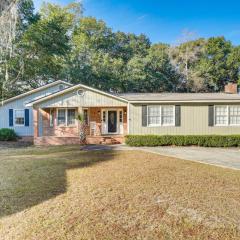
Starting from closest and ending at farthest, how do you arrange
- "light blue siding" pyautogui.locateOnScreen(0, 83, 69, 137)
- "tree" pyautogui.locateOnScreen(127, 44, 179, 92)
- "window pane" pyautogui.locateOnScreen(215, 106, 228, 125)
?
"window pane" pyautogui.locateOnScreen(215, 106, 228, 125)
"light blue siding" pyautogui.locateOnScreen(0, 83, 69, 137)
"tree" pyautogui.locateOnScreen(127, 44, 179, 92)

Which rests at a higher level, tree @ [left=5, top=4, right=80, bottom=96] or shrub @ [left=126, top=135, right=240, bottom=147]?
Answer: tree @ [left=5, top=4, right=80, bottom=96]

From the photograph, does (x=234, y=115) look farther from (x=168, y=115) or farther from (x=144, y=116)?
(x=144, y=116)

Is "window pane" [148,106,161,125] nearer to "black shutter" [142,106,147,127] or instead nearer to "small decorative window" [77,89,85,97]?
"black shutter" [142,106,147,127]

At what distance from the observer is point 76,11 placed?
40719mm

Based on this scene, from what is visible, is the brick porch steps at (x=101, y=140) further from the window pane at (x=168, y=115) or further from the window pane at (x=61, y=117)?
the window pane at (x=168, y=115)

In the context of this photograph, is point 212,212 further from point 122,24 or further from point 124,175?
point 122,24

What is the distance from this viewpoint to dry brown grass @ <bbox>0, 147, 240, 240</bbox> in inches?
175

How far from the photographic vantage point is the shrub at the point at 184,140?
623 inches

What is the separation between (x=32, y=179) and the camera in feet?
25.2

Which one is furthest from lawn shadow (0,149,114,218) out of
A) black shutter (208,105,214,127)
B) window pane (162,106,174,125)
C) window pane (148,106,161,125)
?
black shutter (208,105,214,127)

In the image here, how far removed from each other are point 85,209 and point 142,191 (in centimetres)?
167

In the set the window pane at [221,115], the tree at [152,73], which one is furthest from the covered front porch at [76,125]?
the tree at [152,73]

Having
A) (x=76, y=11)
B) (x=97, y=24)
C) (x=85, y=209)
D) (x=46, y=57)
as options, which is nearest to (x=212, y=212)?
(x=85, y=209)

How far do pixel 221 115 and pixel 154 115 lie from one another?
179 inches
